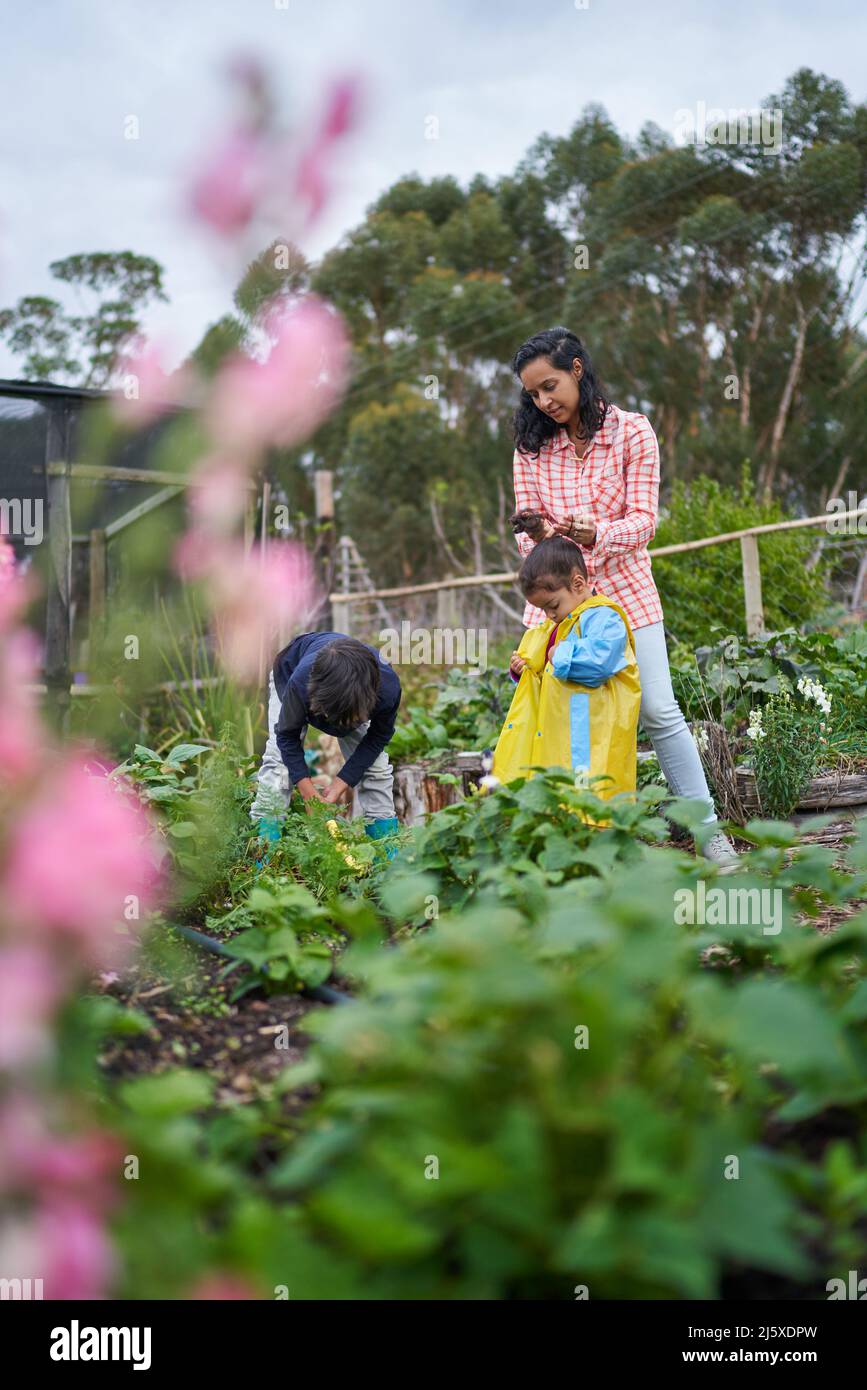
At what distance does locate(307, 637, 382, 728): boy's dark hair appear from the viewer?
10.3 feet

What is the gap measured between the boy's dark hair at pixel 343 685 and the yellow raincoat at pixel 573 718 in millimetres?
418

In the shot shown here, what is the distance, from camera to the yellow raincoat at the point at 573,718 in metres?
2.99

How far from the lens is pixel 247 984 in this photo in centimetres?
198

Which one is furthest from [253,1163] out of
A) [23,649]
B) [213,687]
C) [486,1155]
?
[213,687]

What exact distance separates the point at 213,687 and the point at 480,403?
15.6 metres

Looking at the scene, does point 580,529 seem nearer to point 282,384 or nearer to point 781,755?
point 781,755

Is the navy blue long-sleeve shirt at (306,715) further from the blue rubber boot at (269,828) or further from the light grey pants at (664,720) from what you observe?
the light grey pants at (664,720)

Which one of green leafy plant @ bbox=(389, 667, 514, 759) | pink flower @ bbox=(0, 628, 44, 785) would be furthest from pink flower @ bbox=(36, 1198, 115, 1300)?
green leafy plant @ bbox=(389, 667, 514, 759)

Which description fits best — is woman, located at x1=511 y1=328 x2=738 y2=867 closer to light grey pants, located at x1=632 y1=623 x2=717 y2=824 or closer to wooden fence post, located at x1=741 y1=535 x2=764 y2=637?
light grey pants, located at x1=632 y1=623 x2=717 y2=824

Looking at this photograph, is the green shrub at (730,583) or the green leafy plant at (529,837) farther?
the green shrub at (730,583)

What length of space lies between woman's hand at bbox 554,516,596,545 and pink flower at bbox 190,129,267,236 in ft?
7.94

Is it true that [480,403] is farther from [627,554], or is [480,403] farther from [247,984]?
[247,984]

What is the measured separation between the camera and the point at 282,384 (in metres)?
0.76

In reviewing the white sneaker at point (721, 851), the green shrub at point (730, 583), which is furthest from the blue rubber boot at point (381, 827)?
the green shrub at point (730, 583)
